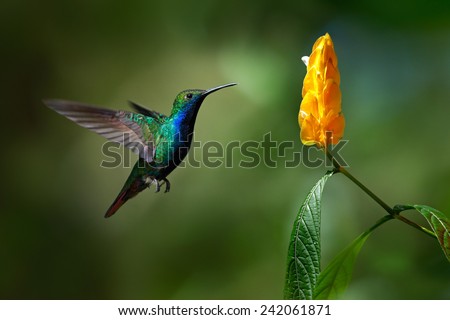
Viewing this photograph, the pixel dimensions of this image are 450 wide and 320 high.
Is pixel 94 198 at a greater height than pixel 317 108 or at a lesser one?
lesser

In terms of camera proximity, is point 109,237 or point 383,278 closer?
point 383,278

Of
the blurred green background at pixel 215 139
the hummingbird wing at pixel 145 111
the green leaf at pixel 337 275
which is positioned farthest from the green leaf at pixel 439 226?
the blurred green background at pixel 215 139

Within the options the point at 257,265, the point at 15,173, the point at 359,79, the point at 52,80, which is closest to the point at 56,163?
the point at 15,173

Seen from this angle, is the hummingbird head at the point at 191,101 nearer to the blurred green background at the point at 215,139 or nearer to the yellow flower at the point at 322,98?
the yellow flower at the point at 322,98

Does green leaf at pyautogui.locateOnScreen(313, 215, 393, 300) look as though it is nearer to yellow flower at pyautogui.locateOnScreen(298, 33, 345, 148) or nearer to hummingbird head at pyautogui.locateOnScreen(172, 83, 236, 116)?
yellow flower at pyautogui.locateOnScreen(298, 33, 345, 148)

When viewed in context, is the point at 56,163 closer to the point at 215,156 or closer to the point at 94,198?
the point at 94,198

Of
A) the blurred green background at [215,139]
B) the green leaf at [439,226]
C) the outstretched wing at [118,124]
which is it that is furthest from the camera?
the blurred green background at [215,139]

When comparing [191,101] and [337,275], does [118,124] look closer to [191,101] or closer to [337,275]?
[191,101]

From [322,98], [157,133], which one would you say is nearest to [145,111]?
[157,133]
